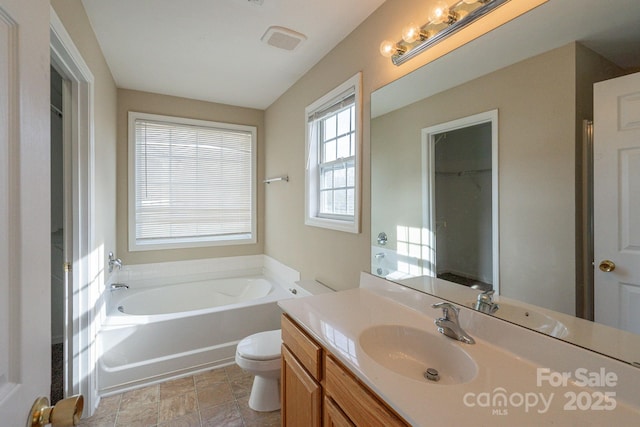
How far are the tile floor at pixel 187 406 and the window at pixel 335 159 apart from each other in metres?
1.34

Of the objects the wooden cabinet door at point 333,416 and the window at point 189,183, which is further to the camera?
the window at point 189,183

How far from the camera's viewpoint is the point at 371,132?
1.72 m

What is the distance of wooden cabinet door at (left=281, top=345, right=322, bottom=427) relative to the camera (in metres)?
1.13

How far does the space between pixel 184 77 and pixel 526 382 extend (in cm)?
311

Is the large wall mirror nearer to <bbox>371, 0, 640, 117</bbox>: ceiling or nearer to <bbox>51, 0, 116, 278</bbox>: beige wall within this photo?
<bbox>371, 0, 640, 117</bbox>: ceiling

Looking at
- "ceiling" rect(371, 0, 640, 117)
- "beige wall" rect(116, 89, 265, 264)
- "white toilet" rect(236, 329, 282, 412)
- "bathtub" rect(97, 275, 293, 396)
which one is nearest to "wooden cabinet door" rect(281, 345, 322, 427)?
"white toilet" rect(236, 329, 282, 412)

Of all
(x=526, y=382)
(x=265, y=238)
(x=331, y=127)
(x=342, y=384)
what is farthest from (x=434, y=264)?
(x=265, y=238)

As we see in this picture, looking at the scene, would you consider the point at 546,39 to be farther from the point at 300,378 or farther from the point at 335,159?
the point at 300,378

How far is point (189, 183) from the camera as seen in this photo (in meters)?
3.24

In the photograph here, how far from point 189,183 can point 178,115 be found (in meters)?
0.74

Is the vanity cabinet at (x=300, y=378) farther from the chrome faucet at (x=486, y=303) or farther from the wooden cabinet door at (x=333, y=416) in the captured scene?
the chrome faucet at (x=486, y=303)

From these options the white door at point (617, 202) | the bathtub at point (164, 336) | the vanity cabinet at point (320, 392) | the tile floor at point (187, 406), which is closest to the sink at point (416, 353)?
the vanity cabinet at point (320, 392)

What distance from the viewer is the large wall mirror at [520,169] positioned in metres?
0.86

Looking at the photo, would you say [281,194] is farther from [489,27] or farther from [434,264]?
[489,27]
